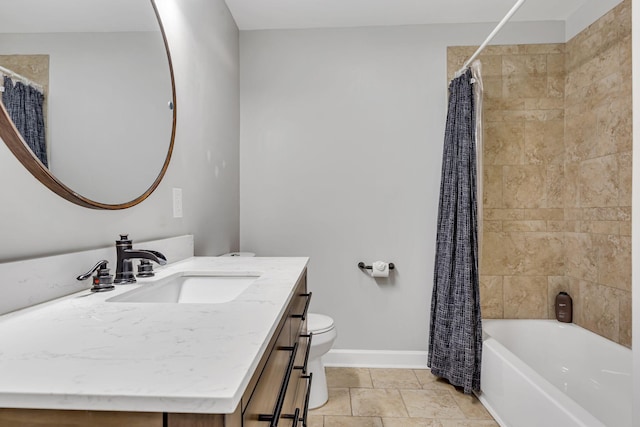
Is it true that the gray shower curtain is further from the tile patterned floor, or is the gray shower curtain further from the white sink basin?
the white sink basin

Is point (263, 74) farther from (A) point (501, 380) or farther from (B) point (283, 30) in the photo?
(A) point (501, 380)

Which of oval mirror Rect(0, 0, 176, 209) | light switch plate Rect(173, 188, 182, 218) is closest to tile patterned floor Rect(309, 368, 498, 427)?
light switch plate Rect(173, 188, 182, 218)

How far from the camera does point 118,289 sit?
1038 millimetres

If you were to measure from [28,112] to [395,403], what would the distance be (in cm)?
218

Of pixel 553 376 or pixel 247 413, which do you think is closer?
pixel 247 413

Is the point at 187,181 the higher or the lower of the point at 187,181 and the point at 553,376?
the higher

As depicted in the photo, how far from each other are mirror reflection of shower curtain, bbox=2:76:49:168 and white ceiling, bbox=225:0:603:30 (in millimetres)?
1883

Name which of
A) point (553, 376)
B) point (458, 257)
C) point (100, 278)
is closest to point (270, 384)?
point (100, 278)

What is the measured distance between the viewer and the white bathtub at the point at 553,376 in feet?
5.38

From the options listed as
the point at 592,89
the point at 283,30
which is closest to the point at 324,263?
the point at 283,30

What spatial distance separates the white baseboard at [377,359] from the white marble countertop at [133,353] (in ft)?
6.68

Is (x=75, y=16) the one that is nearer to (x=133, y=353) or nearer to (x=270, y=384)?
(x=133, y=353)

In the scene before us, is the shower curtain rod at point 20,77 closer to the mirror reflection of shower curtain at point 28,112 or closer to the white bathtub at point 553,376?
the mirror reflection of shower curtain at point 28,112

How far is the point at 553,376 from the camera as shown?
2.40 m
